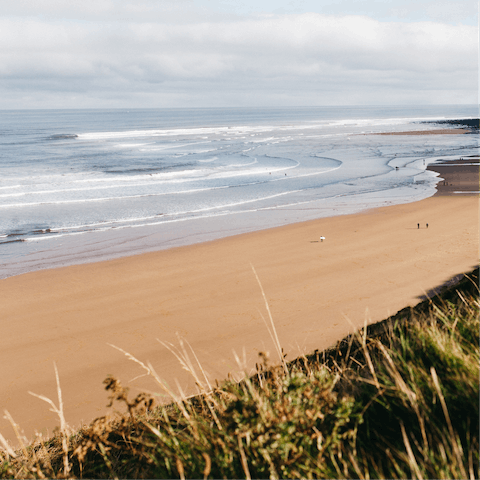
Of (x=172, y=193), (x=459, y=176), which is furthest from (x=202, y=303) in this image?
(x=459, y=176)

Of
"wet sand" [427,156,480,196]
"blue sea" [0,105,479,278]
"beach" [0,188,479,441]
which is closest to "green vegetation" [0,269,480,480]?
"beach" [0,188,479,441]

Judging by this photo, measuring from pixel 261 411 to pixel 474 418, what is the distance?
3.55 feet

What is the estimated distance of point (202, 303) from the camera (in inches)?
356

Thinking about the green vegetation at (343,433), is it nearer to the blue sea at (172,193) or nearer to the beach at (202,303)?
the beach at (202,303)

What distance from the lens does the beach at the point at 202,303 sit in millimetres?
6539

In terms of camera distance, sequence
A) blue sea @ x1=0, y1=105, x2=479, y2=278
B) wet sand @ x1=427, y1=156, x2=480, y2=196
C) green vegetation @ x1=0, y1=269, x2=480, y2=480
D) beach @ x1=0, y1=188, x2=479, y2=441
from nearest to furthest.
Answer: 1. green vegetation @ x1=0, y1=269, x2=480, y2=480
2. beach @ x1=0, y1=188, x2=479, y2=441
3. blue sea @ x1=0, y1=105, x2=479, y2=278
4. wet sand @ x1=427, y1=156, x2=480, y2=196

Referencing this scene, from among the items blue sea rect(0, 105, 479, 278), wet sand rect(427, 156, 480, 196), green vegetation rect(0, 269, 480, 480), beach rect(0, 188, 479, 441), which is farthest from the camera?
wet sand rect(427, 156, 480, 196)

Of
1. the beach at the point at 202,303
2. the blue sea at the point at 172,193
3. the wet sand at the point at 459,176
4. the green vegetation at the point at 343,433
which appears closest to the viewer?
the green vegetation at the point at 343,433

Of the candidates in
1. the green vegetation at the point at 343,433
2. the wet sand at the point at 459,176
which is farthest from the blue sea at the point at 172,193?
the green vegetation at the point at 343,433

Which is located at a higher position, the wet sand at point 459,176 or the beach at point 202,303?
the wet sand at point 459,176

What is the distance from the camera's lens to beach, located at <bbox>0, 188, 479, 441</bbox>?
21.5ft

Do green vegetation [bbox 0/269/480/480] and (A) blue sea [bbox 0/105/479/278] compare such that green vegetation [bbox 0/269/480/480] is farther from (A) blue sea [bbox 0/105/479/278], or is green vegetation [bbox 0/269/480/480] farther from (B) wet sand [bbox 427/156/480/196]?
(B) wet sand [bbox 427/156/480/196]

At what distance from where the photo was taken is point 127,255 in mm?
12656

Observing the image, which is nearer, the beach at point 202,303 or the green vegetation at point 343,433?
the green vegetation at point 343,433
